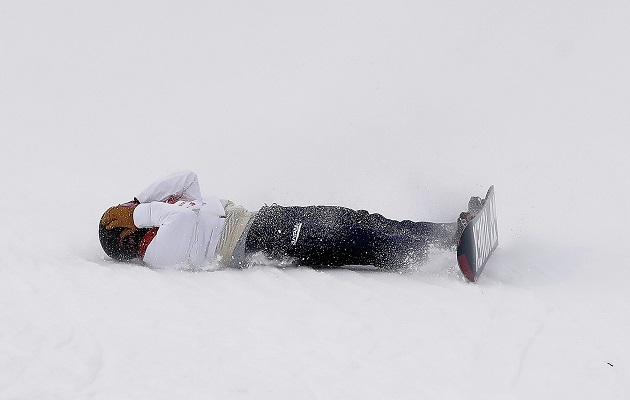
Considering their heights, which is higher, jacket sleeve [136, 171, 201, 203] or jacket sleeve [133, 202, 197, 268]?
jacket sleeve [136, 171, 201, 203]

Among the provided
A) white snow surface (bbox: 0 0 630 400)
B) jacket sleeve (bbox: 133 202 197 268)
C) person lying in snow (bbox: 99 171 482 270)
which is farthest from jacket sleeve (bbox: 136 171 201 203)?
white snow surface (bbox: 0 0 630 400)

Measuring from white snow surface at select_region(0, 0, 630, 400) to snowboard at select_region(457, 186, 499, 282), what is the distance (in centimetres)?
9

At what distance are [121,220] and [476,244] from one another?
5.71 feet

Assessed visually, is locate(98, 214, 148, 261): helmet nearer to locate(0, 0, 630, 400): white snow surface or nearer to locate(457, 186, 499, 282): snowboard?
locate(0, 0, 630, 400): white snow surface

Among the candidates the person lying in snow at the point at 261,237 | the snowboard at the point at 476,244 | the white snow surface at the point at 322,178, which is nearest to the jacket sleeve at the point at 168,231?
the person lying in snow at the point at 261,237

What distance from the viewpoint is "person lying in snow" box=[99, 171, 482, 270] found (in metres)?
3.69

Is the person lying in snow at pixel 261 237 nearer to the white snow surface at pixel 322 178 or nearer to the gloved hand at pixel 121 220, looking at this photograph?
the gloved hand at pixel 121 220

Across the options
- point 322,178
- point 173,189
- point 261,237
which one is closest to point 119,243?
point 173,189

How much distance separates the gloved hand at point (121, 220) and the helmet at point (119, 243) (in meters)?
0.02

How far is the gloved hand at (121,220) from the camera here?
378cm

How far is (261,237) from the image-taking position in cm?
375

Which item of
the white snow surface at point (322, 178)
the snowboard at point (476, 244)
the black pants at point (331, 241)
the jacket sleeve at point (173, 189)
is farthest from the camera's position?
the jacket sleeve at point (173, 189)

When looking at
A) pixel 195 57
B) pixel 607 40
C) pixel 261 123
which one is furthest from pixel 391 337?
pixel 195 57

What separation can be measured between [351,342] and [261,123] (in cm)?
643
